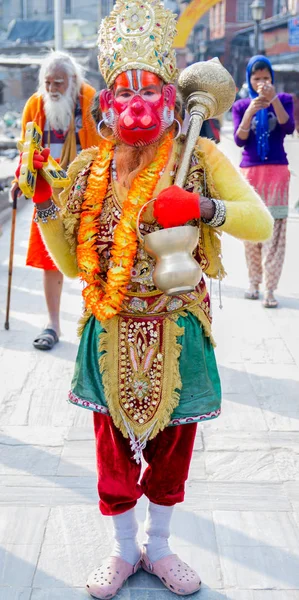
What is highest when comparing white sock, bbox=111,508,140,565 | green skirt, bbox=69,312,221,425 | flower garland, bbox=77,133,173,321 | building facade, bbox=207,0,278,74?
building facade, bbox=207,0,278,74

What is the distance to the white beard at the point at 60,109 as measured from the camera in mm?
4551

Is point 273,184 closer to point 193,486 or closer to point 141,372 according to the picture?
point 193,486

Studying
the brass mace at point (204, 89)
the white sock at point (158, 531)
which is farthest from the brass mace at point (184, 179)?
the white sock at point (158, 531)

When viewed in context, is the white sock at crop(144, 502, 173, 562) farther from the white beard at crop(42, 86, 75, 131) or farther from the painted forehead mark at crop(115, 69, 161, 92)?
the white beard at crop(42, 86, 75, 131)

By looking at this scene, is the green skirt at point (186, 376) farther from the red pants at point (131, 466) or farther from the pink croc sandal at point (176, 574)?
the pink croc sandal at point (176, 574)

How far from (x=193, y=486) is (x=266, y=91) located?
3303 mm

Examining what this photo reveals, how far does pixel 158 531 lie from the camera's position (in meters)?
2.61

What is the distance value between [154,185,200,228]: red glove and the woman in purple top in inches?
141

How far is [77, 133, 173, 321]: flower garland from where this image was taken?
2.34 metres

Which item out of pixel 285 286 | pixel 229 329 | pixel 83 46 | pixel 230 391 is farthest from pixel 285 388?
pixel 83 46

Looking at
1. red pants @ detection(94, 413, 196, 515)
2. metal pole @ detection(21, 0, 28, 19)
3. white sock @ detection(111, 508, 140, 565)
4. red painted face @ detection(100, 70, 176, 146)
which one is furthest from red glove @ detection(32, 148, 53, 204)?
metal pole @ detection(21, 0, 28, 19)

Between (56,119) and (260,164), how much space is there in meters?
1.90

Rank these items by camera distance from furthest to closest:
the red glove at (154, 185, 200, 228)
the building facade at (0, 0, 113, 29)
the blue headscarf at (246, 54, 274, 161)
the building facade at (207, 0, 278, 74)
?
the building facade at (207, 0, 278, 74) → the building facade at (0, 0, 113, 29) → the blue headscarf at (246, 54, 274, 161) → the red glove at (154, 185, 200, 228)

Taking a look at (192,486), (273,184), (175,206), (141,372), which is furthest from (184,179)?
(273,184)
